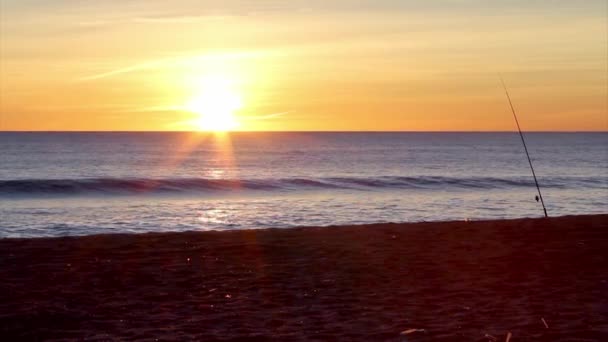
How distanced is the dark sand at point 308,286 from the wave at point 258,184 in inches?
923

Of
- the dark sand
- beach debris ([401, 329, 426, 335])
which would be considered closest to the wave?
the dark sand

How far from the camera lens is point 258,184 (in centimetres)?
4103

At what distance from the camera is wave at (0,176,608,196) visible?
36031 millimetres

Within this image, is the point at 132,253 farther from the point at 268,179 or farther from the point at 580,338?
the point at 268,179

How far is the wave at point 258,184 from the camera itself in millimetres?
36031

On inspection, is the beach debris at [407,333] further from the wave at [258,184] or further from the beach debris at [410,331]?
the wave at [258,184]

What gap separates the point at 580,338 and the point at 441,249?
5.24 meters

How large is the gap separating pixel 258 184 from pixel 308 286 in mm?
32134

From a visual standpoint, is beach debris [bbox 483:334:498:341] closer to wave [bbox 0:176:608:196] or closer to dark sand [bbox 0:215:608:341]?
dark sand [bbox 0:215:608:341]

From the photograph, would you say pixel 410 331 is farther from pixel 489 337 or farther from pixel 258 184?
pixel 258 184

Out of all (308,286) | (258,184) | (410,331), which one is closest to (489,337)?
(410,331)

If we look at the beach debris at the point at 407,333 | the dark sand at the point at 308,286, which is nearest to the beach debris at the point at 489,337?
the dark sand at the point at 308,286

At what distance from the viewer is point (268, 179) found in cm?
4544

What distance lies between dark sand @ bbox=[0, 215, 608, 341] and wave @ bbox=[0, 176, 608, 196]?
2345 centimetres
